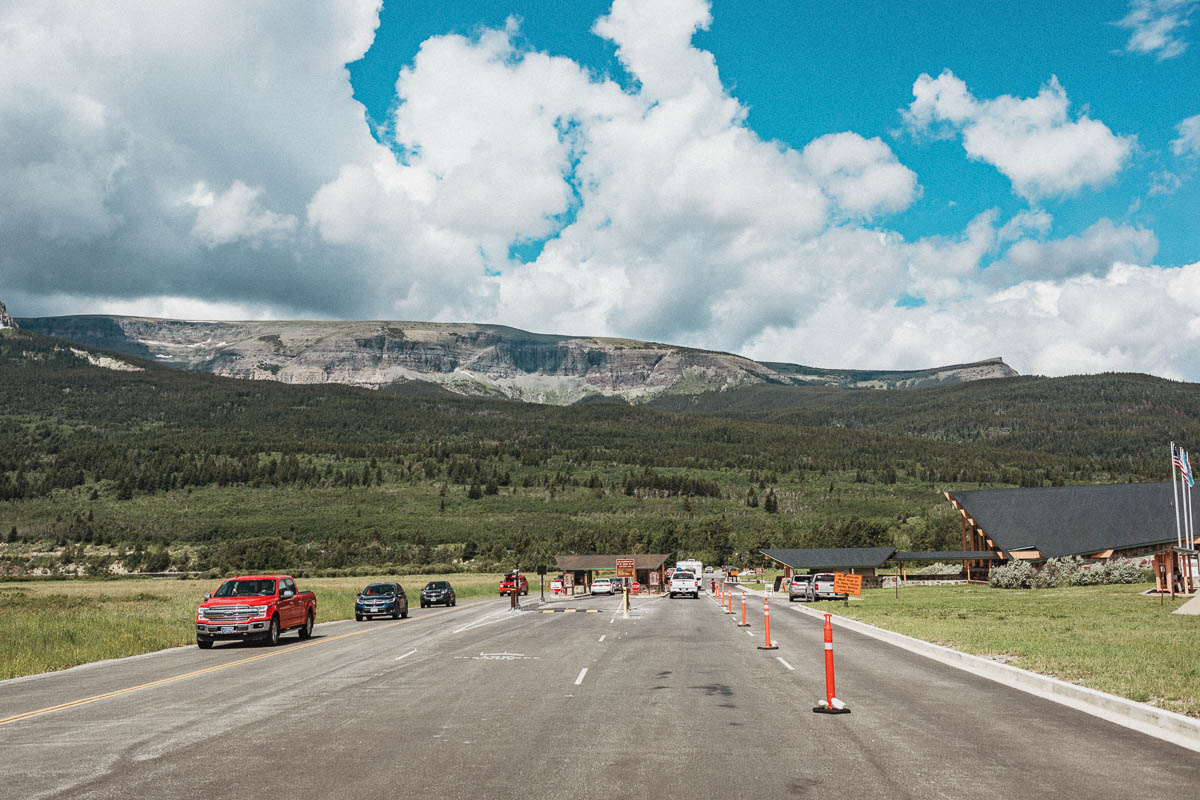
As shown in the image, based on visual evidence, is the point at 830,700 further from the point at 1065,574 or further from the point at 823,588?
the point at 1065,574

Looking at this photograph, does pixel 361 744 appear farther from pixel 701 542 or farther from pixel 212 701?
pixel 701 542

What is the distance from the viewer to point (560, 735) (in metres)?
10.8

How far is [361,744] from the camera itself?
1042 cm

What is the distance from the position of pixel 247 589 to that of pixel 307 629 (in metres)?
2.70

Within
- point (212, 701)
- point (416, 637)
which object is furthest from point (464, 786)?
point (416, 637)

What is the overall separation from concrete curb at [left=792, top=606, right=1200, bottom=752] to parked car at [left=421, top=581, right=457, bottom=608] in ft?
124

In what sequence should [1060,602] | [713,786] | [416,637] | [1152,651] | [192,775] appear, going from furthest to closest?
[1060,602], [416,637], [1152,651], [192,775], [713,786]

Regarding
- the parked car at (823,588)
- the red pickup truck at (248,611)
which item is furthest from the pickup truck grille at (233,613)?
the parked car at (823,588)

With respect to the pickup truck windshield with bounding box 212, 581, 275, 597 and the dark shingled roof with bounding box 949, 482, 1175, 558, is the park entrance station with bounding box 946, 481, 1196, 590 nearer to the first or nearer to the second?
the dark shingled roof with bounding box 949, 482, 1175, 558

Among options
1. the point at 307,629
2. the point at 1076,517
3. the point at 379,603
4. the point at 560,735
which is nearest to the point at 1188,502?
the point at 1076,517

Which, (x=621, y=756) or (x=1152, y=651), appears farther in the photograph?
(x=1152, y=651)

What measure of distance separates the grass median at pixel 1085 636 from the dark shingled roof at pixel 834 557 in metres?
40.1

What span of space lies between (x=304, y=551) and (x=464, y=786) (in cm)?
13189

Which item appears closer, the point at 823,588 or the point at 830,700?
the point at 830,700
